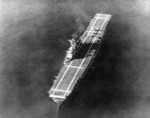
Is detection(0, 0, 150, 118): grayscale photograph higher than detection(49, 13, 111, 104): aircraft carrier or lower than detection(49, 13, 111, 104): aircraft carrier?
lower

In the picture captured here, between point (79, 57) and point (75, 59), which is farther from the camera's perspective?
point (79, 57)

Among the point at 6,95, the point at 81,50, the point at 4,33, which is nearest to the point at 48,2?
the point at 4,33

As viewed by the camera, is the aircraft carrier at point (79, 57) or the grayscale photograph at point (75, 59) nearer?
the aircraft carrier at point (79, 57)

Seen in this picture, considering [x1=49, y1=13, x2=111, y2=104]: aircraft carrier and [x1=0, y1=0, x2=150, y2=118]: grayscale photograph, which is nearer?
[x1=49, y1=13, x2=111, y2=104]: aircraft carrier

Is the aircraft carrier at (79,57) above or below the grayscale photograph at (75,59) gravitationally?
above

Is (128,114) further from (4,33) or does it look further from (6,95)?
(4,33)
